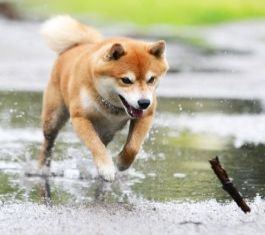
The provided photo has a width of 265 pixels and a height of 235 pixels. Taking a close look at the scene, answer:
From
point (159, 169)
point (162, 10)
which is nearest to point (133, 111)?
point (159, 169)

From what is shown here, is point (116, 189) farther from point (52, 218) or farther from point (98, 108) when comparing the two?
point (52, 218)

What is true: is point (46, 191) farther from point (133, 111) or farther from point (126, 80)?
point (126, 80)

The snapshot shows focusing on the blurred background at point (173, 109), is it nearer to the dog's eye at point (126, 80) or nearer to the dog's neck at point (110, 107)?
the dog's neck at point (110, 107)

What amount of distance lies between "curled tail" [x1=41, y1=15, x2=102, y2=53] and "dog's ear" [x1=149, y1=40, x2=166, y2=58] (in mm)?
1626

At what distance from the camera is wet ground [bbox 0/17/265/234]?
640 cm

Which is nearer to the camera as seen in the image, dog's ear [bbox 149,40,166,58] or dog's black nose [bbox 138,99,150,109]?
dog's black nose [bbox 138,99,150,109]

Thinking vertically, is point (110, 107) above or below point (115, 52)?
below

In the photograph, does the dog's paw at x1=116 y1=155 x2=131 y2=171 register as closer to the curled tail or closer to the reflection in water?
the reflection in water

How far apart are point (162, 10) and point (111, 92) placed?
19.6 m

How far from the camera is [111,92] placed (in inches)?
286

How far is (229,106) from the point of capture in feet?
41.7

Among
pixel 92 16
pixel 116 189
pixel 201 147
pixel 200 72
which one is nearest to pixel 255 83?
pixel 200 72

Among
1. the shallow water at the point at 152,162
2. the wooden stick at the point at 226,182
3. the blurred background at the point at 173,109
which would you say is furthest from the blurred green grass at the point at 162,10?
the wooden stick at the point at 226,182

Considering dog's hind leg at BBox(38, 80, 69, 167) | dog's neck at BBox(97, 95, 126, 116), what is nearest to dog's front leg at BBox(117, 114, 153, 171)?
dog's neck at BBox(97, 95, 126, 116)
